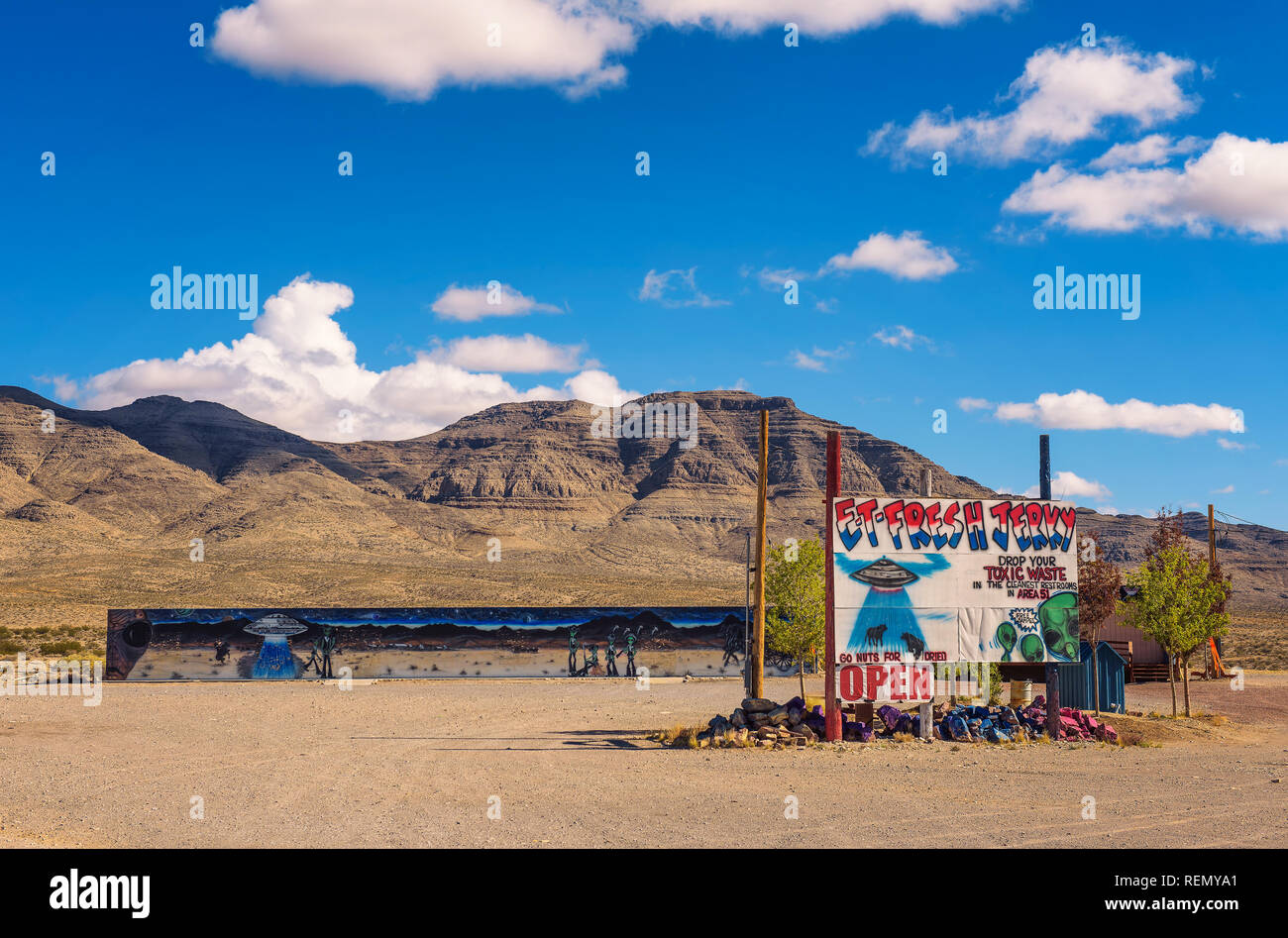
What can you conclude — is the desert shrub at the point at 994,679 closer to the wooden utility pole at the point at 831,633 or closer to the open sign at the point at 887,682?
the open sign at the point at 887,682

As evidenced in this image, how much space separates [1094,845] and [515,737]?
1342 cm

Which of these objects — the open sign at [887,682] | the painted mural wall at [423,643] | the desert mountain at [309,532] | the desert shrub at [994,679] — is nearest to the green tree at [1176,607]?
the desert shrub at [994,679]

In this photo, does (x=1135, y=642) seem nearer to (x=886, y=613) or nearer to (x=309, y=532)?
(x=886, y=613)

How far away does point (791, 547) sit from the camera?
2633 cm

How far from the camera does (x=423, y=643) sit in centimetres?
4178

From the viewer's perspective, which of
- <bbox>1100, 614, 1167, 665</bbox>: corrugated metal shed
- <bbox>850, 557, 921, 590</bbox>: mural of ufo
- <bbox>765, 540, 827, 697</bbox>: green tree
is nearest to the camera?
<bbox>850, 557, 921, 590</bbox>: mural of ufo

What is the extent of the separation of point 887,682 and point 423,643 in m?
25.5

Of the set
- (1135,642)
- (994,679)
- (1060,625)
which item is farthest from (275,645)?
(1135,642)

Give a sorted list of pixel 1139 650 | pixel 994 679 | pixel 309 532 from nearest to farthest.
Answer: pixel 994 679, pixel 1139 650, pixel 309 532

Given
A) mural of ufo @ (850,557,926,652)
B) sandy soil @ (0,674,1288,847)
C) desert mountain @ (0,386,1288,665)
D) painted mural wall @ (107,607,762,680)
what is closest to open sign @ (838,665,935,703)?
mural of ufo @ (850,557,926,652)

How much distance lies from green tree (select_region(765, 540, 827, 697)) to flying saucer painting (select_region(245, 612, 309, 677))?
23433 millimetres

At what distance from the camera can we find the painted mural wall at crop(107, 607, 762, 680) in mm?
39875

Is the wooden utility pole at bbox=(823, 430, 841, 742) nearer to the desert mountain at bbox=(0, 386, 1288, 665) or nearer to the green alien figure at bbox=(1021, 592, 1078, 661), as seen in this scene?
the green alien figure at bbox=(1021, 592, 1078, 661)
